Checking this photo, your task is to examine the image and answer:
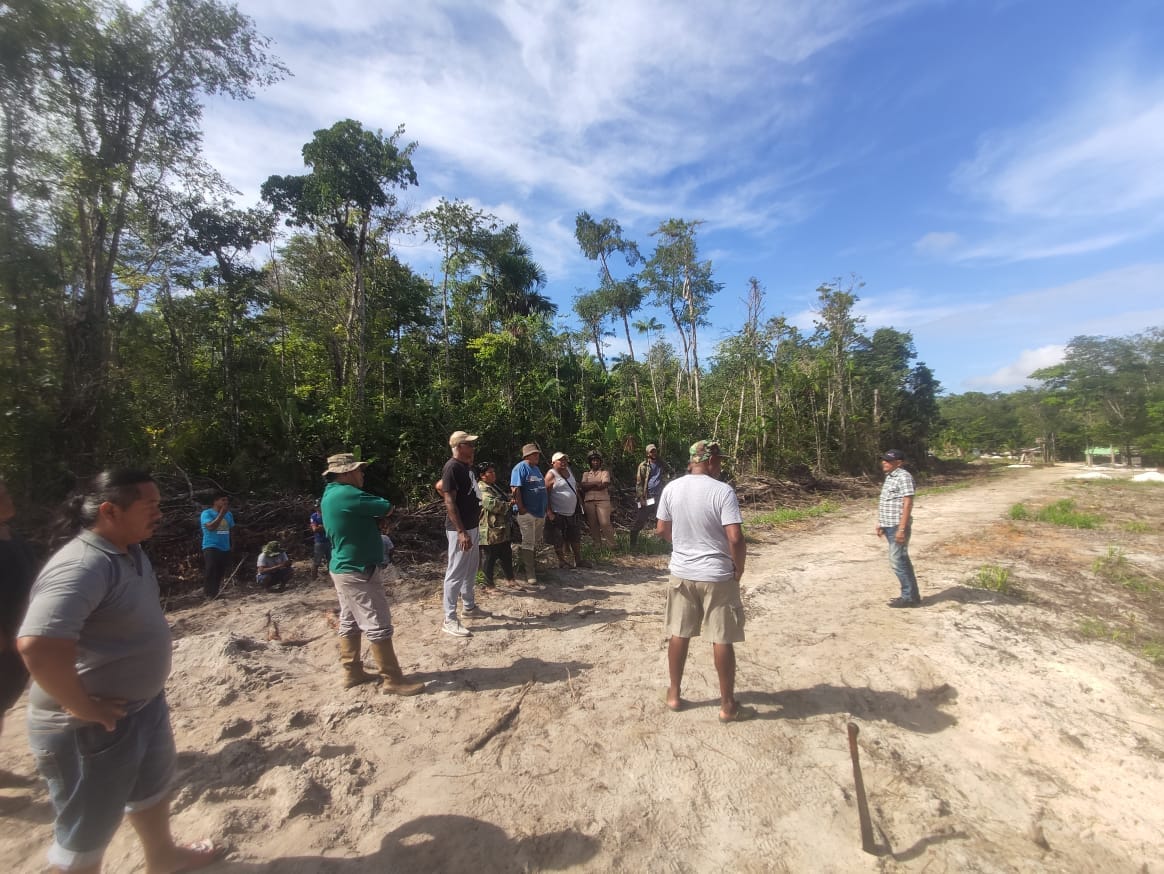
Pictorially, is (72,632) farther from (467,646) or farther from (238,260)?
(238,260)

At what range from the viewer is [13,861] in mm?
2277

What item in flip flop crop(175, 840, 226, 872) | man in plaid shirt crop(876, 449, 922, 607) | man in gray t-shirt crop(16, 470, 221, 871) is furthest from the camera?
man in plaid shirt crop(876, 449, 922, 607)

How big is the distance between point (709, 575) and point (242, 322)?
11.4m

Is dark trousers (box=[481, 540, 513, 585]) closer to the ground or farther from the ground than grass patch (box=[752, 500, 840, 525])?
farther from the ground

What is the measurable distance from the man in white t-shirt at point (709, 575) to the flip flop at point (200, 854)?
249 centimetres

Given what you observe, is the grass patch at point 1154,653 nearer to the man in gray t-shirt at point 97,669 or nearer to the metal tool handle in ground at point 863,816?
the metal tool handle in ground at point 863,816

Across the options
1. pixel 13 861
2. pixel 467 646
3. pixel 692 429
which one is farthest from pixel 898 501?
pixel 692 429

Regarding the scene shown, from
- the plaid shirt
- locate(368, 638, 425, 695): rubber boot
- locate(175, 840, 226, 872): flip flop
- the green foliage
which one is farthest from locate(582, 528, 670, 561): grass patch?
the green foliage

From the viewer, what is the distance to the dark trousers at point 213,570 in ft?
20.6

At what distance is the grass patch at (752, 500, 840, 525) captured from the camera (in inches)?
432

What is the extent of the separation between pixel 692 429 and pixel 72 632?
1394 cm

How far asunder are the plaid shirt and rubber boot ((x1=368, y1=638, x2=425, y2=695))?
476cm

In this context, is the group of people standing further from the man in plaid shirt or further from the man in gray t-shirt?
the man in plaid shirt

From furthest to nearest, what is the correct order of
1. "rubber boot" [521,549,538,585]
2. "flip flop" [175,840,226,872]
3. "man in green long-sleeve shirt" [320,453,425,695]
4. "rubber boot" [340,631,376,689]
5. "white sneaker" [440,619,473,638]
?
"rubber boot" [521,549,538,585] < "white sneaker" [440,619,473,638] < "rubber boot" [340,631,376,689] < "man in green long-sleeve shirt" [320,453,425,695] < "flip flop" [175,840,226,872]
